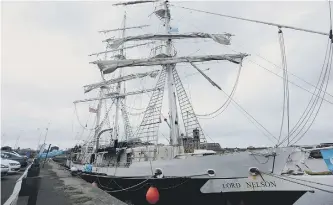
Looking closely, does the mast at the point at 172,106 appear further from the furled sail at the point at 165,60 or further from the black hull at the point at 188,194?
the black hull at the point at 188,194

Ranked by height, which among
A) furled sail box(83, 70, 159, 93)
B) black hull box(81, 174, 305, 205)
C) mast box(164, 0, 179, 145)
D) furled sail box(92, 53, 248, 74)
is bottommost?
black hull box(81, 174, 305, 205)

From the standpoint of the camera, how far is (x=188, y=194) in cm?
1367

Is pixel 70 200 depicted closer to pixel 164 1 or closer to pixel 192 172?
pixel 192 172

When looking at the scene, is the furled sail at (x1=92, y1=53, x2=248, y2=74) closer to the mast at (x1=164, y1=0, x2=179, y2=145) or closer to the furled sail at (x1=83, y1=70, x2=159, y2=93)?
the mast at (x1=164, y1=0, x2=179, y2=145)

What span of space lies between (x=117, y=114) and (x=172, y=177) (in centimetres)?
2173

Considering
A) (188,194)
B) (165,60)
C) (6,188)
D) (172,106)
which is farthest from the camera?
(165,60)

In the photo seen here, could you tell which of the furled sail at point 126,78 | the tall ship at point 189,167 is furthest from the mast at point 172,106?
the furled sail at point 126,78

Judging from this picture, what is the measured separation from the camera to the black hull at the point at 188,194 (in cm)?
1191

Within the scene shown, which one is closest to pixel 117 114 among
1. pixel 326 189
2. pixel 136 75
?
pixel 136 75

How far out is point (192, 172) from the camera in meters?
13.6

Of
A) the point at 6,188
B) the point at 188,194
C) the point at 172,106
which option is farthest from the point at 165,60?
the point at 6,188

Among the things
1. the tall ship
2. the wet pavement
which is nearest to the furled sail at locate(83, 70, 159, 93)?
the tall ship

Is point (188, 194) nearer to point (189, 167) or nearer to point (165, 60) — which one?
point (189, 167)

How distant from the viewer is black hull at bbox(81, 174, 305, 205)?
39.1 feet
